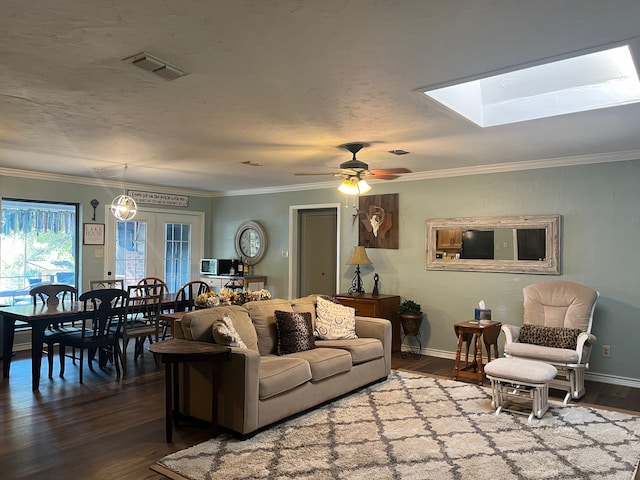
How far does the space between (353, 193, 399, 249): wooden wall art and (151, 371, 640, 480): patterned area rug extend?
2.72m

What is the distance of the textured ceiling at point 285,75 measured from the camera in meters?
2.04

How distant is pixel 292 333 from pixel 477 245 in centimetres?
275

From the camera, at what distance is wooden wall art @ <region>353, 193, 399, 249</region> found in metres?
6.54

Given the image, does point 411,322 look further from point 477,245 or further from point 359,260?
point 477,245

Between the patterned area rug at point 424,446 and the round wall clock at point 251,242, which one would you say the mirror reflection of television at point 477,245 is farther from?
the round wall clock at point 251,242

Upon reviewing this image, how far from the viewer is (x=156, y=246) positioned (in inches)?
320

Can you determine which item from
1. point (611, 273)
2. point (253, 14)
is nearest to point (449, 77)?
point (253, 14)

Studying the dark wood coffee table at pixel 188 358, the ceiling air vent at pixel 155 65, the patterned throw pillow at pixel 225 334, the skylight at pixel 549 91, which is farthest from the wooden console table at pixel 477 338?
the ceiling air vent at pixel 155 65

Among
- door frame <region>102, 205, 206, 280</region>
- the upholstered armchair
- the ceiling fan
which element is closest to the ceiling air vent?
the ceiling fan

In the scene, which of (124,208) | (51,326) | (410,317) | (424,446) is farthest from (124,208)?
(424,446)

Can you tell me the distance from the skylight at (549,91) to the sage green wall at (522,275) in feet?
6.27

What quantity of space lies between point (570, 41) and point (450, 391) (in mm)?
Answer: 3375

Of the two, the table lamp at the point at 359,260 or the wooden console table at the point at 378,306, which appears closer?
the wooden console table at the point at 378,306

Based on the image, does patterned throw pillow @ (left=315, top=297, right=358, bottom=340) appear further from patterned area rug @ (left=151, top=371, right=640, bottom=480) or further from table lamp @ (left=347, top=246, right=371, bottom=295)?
table lamp @ (left=347, top=246, right=371, bottom=295)
